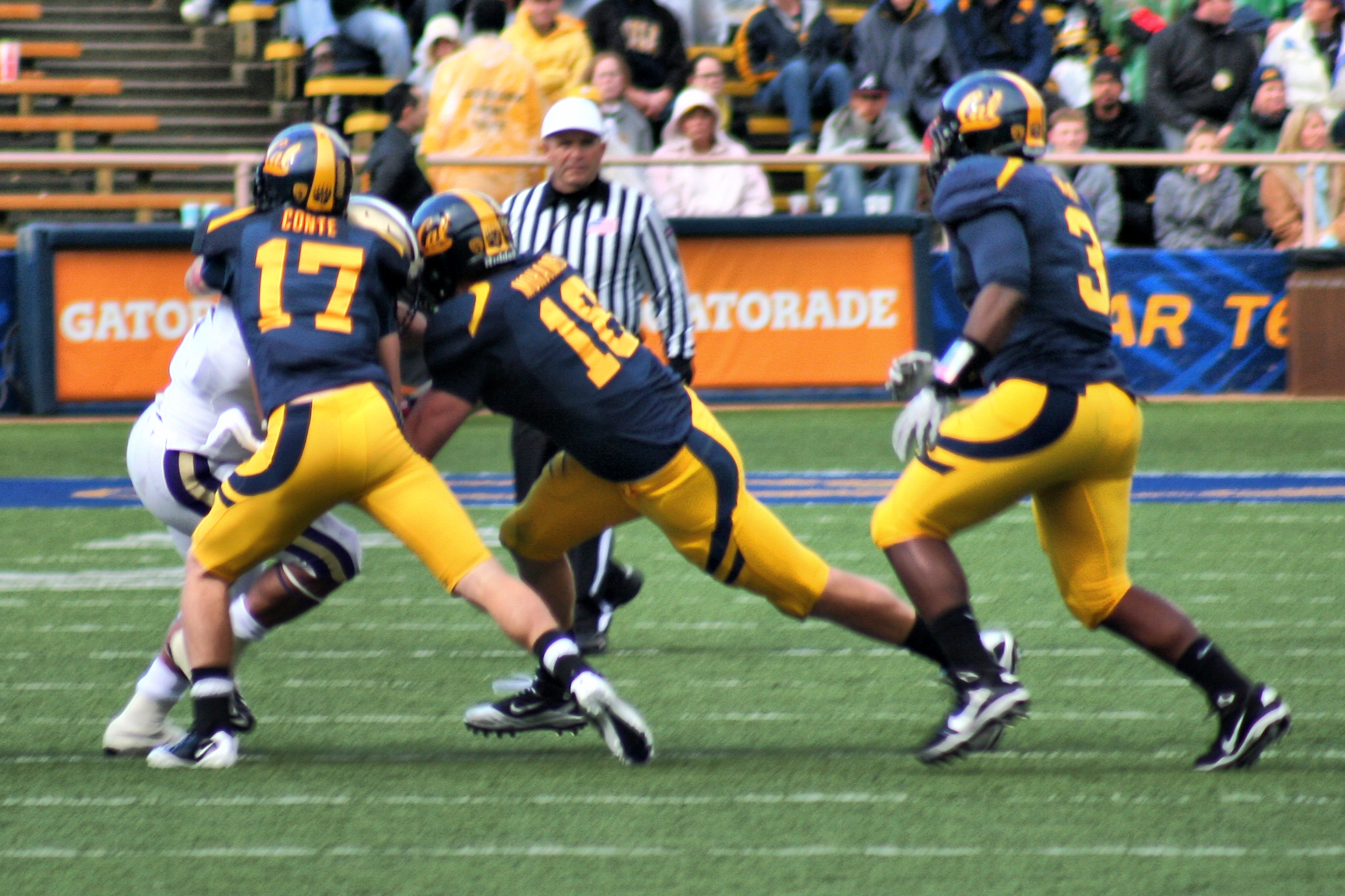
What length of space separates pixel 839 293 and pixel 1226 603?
655 centimetres

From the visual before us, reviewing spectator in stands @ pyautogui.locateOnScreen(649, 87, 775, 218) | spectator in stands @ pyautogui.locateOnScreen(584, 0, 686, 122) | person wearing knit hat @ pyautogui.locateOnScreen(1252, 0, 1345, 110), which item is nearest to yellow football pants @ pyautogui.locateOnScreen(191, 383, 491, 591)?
spectator in stands @ pyautogui.locateOnScreen(649, 87, 775, 218)

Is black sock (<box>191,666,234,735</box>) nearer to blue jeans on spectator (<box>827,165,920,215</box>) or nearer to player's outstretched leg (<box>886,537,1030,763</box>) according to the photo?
player's outstretched leg (<box>886,537,1030,763</box>)

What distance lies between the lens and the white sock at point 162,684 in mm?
4688

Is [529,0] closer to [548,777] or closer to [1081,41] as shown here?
[1081,41]

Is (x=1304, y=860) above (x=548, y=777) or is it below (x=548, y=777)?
above

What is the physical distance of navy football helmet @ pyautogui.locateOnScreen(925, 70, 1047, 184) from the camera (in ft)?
14.9

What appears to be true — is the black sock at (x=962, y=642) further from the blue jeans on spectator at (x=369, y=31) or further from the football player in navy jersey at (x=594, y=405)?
the blue jeans on spectator at (x=369, y=31)

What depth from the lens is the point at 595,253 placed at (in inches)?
242

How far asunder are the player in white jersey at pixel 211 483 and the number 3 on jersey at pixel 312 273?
17 cm

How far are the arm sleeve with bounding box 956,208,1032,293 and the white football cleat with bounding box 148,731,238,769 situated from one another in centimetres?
205

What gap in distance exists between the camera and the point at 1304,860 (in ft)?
11.9

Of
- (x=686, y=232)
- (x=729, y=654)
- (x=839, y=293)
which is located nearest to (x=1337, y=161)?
(x=839, y=293)

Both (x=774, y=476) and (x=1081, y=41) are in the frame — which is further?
(x=1081, y=41)

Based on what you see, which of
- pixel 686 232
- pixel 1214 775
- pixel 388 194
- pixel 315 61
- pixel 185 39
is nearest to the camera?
pixel 1214 775
